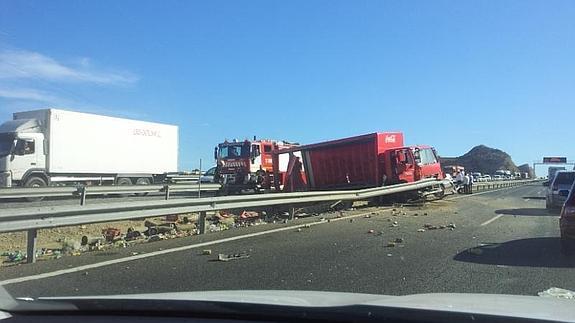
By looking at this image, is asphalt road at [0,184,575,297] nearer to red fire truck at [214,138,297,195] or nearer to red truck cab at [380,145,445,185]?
red truck cab at [380,145,445,185]

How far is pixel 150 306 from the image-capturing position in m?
3.34

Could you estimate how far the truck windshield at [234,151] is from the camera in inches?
1346

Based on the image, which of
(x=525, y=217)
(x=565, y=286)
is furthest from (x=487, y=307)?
(x=525, y=217)

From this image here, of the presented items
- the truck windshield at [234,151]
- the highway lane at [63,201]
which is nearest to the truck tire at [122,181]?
the truck windshield at [234,151]

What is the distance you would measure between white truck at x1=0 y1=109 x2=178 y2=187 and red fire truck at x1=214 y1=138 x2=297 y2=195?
447 cm

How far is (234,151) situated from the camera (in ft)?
113

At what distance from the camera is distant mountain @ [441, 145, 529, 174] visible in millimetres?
131262

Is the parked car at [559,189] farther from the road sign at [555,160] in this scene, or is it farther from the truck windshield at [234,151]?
the road sign at [555,160]

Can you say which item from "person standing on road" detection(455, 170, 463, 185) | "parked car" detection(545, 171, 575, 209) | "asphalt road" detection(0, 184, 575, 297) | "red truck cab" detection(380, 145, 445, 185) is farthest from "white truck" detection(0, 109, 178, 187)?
"parked car" detection(545, 171, 575, 209)

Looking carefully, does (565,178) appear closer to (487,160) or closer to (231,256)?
(231,256)

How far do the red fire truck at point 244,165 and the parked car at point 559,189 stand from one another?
598 inches

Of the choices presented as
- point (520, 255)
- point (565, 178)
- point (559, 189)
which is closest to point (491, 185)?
point (565, 178)

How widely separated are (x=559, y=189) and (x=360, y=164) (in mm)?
7357

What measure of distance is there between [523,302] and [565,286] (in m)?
4.12
